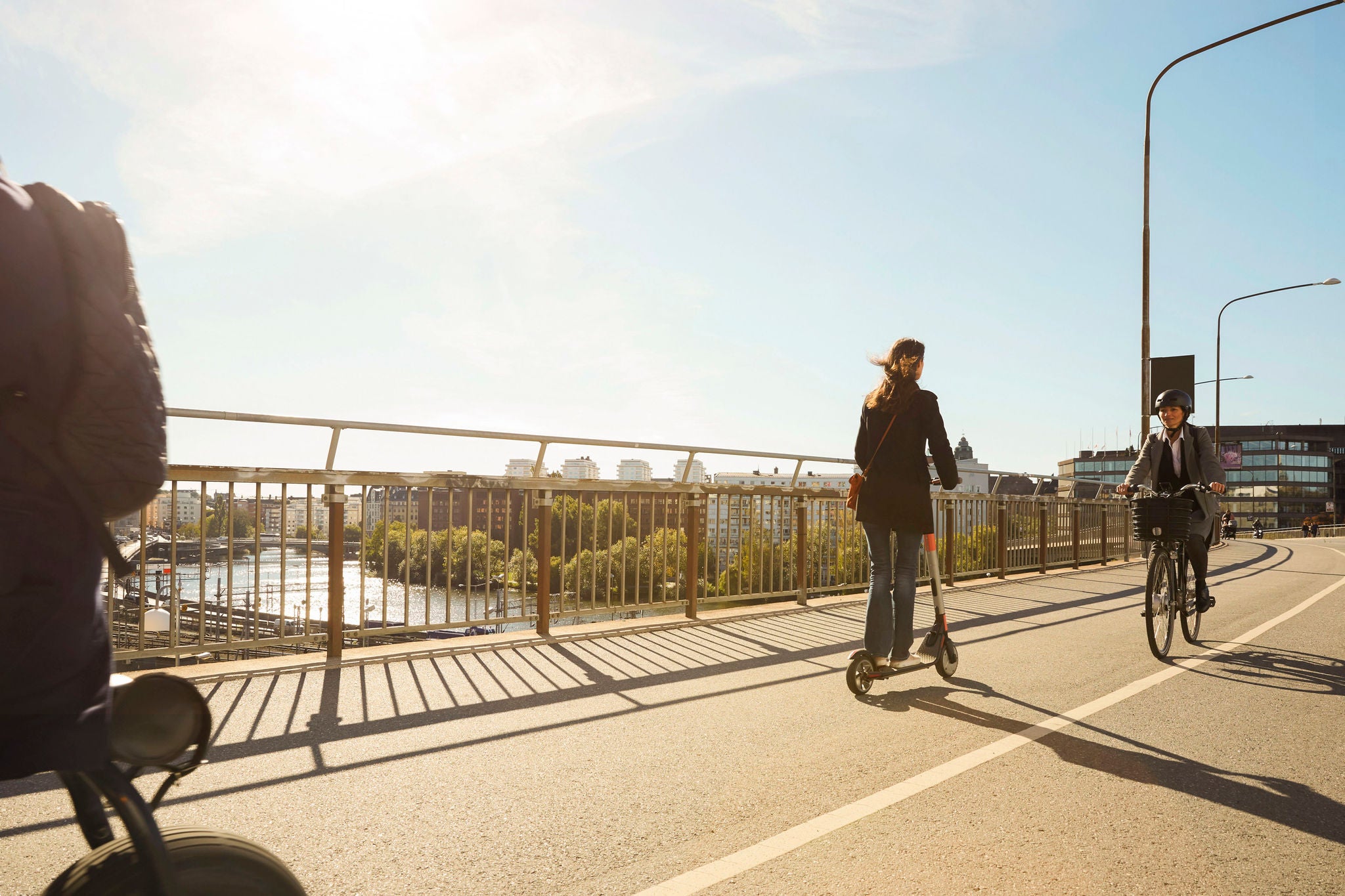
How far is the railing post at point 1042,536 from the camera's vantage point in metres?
15.7

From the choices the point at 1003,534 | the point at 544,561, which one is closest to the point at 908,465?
the point at 544,561

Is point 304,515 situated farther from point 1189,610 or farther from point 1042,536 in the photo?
point 1042,536

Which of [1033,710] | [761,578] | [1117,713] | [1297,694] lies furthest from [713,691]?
[761,578]

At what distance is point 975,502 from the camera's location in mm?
13234

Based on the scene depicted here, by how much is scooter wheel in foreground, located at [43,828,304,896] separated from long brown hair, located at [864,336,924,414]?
14.3 feet

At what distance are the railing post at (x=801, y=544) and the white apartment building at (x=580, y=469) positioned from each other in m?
2.69

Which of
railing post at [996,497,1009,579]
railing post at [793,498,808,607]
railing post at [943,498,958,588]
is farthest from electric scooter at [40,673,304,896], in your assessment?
railing post at [996,497,1009,579]

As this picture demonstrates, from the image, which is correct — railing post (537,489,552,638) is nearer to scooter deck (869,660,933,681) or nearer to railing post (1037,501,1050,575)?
scooter deck (869,660,933,681)

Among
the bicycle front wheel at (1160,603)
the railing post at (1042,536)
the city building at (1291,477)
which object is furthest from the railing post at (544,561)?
the city building at (1291,477)

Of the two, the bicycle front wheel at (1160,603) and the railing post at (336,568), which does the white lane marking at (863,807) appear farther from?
the railing post at (336,568)

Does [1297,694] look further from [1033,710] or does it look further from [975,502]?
[975,502]

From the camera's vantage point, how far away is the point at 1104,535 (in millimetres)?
18672

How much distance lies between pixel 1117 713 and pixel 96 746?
4960 mm

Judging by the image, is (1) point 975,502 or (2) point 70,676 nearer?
(2) point 70,676
